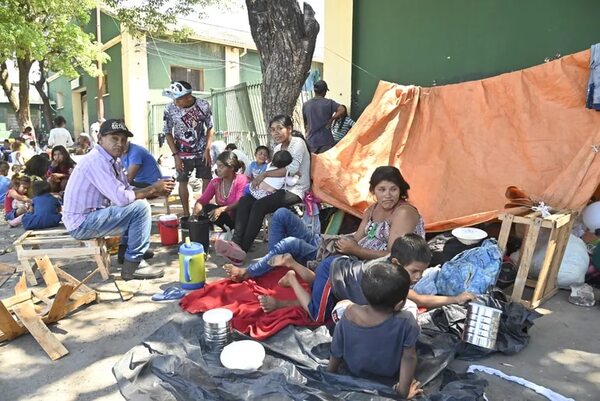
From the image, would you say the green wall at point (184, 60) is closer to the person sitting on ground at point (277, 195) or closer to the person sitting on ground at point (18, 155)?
the person sitting on ground at point (18, 155)

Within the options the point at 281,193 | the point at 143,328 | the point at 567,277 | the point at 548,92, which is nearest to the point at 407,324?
the point at 143,328

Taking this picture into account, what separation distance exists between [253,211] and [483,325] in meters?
2.46

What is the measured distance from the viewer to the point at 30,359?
2822mm

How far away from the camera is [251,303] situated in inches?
133

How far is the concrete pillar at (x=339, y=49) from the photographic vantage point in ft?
22.9

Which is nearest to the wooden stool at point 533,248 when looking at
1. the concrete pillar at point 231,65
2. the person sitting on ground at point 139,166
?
the person sitting on ground at point 139,166

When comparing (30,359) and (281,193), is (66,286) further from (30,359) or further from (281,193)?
(281,193)

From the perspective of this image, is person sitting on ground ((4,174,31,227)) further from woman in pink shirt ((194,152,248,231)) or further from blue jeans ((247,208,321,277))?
blue jeans ((247,208,321,277))

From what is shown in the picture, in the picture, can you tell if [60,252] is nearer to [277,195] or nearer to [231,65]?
[277,195]

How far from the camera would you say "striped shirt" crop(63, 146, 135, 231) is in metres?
3.86

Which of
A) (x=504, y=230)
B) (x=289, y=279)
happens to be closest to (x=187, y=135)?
(x=289, y=279)

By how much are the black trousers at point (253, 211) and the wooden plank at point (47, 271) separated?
1.61 m

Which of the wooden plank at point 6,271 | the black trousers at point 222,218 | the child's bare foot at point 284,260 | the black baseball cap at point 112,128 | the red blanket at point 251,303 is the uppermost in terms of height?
the black baseball cap at point 112,128

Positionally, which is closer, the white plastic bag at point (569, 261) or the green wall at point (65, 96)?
the white plastic bag at point (569, 261)
